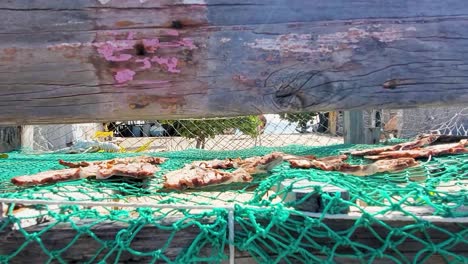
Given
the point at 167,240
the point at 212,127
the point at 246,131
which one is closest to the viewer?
the point at 167,240

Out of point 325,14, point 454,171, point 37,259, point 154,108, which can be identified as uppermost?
point 325,14

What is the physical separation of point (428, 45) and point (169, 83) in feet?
2.47

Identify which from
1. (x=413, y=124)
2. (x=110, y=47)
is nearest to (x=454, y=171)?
(x=110, y=47)

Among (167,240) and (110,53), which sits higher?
(110,53)

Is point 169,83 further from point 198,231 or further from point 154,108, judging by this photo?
point 198,231

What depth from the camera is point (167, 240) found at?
1.34 m

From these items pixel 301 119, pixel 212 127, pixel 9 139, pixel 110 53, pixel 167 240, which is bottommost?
pixel 167 240

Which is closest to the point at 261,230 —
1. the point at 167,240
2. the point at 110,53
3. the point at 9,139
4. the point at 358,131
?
the point at 167,240

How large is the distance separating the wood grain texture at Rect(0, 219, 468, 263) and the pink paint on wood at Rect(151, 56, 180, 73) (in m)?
0.45

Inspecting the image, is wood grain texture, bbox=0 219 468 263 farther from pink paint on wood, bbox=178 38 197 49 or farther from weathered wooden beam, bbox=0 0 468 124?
pink paint on wood, bbox=178 38 197 49

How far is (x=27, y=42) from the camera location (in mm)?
1282

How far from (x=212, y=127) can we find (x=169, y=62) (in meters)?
7.79

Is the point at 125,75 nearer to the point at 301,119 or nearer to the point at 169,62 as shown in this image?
the point at 169,62

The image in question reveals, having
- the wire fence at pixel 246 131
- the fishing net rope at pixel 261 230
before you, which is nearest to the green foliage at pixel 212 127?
the wire fence at pixel 246 131
